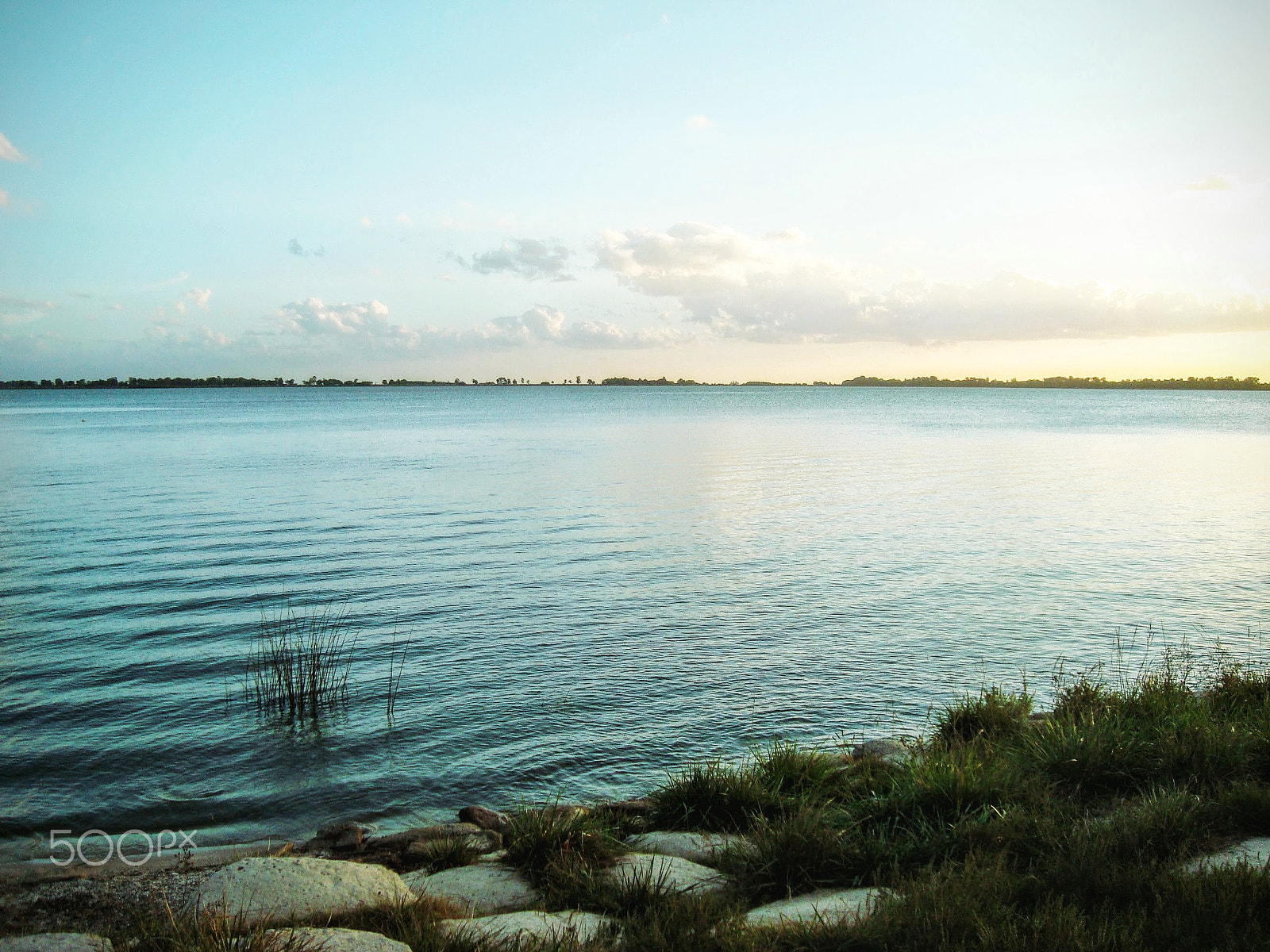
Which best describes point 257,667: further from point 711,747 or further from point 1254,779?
point 1254,779

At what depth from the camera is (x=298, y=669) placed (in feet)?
42.8

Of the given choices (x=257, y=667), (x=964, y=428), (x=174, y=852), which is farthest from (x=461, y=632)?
(x=964, y=428)

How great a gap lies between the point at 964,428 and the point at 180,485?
77.3m

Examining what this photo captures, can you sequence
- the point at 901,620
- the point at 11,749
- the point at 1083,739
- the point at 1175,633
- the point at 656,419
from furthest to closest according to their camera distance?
the point at 656,419 → the point at 901,620 → the point at 1175,633 → the point at 11,749 → the point at 1083,739

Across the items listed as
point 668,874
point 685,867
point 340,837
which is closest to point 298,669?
point 340,837

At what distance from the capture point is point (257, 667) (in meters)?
13.9

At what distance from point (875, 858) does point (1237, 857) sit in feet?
8.08

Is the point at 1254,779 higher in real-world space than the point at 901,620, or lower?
higher

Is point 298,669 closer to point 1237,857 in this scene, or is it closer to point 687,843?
point 687,843

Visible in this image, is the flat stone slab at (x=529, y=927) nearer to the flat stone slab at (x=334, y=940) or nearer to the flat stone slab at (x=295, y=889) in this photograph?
the flat stone slab at (x=334, y=940)

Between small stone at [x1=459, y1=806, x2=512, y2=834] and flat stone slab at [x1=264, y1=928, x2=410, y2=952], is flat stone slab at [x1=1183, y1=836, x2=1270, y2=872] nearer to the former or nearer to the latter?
flat stone slab at [x1=264, y1=928, x2=410, y2=952]

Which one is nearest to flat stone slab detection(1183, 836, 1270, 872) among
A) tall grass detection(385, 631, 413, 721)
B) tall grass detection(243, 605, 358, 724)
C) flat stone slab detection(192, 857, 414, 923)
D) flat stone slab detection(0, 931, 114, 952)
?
flat stone slab detection(192, 857, 414, 923)

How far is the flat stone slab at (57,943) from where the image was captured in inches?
216

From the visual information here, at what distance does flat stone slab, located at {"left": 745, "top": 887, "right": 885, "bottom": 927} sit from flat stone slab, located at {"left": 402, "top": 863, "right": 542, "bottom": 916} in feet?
6.01
